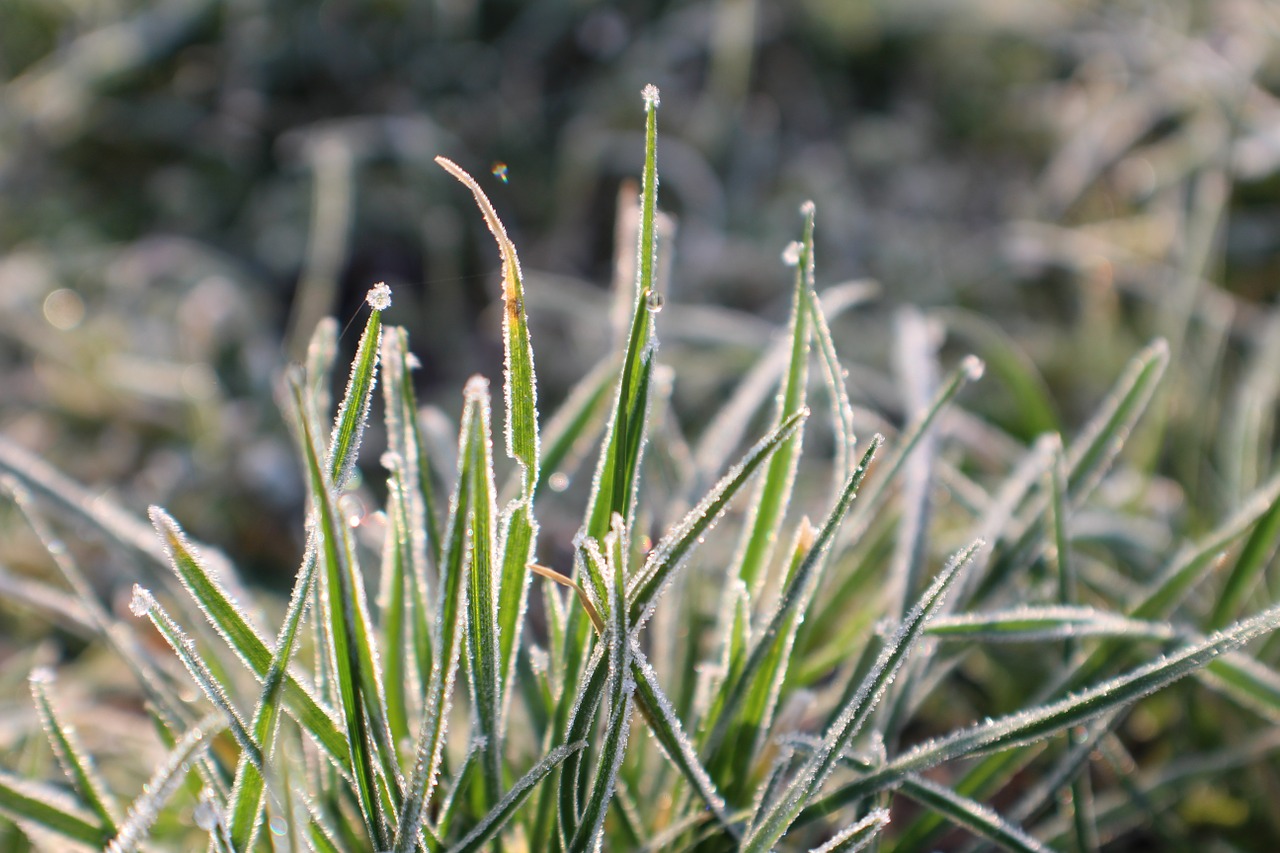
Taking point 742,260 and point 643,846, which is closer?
point 643,846

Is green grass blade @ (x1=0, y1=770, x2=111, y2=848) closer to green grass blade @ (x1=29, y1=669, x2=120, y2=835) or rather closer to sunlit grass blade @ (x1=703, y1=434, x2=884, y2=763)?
green grass blade @ (x1=29, y1=669, x2=120, y2=835)

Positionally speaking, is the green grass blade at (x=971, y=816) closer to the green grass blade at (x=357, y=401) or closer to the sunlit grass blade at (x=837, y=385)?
the sunlit grass blade at (x=837, y=385)

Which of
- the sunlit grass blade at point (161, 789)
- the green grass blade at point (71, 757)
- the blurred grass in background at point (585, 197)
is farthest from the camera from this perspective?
the blurred grass in background at point (585, 197)

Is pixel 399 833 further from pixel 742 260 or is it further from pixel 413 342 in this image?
pixel 742 260

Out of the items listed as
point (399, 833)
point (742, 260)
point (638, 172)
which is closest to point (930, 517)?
point (399, 833)

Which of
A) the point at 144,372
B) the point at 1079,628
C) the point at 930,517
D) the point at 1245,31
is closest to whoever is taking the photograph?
the point at 1079,628

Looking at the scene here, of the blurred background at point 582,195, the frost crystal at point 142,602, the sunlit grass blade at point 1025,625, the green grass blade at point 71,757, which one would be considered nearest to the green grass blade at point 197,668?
the frost crystal at point 142,602

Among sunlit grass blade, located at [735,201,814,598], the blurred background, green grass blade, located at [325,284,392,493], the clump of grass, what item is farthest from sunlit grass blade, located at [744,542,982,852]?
the blurred background
